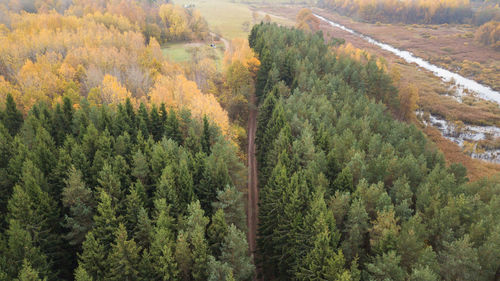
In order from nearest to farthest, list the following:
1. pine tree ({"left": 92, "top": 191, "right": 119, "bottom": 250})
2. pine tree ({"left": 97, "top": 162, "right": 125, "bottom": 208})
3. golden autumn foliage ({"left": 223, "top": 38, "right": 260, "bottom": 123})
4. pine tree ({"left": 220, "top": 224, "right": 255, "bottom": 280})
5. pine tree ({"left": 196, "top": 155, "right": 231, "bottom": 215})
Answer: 1. pine tree ({"left": 220, "top": 224, "right": 255, "bottom": 280})
2. pine tree ({"left": 92, "top": 191, "right": 119, "bottom": 250})
3. pine tree ({"left": 97, "top": 162, "right": 125, "bottom": 208})
4. pine tree ({"left": 196, "top": 155, "right": 231, "bottom": 215})
5. golden autumn foliage ({"left": 223, "top": 38, "right": 260, "bottom": 123})

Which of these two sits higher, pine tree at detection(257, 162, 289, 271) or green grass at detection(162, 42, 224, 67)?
green grass at detection(162, 42, 224, 67)

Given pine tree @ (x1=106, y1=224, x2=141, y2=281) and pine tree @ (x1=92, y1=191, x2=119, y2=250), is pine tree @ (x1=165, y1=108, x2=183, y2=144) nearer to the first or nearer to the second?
pine tree @ (x1=92, y1=191, x2=119, y2=250)

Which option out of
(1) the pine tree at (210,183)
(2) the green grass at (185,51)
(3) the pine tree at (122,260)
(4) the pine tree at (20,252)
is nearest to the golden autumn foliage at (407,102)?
(2) the green grass at (185,51)

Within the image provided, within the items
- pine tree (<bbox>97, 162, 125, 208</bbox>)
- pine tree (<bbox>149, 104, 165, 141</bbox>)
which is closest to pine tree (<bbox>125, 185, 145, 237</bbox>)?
pine tree (<bbox>97, 162, 125, 208</bbox>)

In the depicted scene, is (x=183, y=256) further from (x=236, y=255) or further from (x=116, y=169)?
(x=116, y=169)

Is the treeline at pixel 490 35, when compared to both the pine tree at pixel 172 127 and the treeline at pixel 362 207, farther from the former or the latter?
the pine tree at pixel 172 127

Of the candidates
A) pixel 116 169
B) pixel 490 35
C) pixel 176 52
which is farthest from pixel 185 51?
pixel 490 35

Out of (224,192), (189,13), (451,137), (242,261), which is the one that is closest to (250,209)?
(224,192)

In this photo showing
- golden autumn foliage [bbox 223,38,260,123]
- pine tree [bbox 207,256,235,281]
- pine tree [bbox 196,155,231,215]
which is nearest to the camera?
pine tree [bbox 207,256,235,281]
